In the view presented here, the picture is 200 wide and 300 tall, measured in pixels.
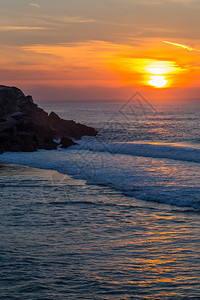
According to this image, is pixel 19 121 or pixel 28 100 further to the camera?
pixel 28 100

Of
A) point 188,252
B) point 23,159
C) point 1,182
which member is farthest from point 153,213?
point 23,159

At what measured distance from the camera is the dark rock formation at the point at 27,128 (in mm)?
28580

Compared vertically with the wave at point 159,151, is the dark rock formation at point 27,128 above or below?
above

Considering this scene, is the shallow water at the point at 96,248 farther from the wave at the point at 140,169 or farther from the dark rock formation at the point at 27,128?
the dark rock formation at the point at 27,128

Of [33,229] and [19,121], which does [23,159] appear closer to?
[19,121]

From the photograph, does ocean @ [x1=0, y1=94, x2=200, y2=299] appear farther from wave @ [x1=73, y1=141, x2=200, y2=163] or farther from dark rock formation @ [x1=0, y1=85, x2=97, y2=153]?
dark rock formation @ [x1=0, y1=85, x2=97, y2=153]

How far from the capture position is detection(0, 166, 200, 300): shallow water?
644cm

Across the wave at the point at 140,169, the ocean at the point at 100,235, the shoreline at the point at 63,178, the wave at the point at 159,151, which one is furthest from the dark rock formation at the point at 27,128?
the ocean at the point at 100,235

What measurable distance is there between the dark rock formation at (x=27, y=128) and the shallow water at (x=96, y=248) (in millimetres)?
15545

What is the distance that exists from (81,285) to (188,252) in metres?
2.52

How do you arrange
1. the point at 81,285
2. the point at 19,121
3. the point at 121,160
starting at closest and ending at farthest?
1. the point at 81,285
2. the point at 121,160
3. the point at 19,121

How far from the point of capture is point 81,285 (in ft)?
21.5

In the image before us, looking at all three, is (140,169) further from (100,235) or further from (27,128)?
(27,128)

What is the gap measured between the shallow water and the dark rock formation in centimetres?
1555
